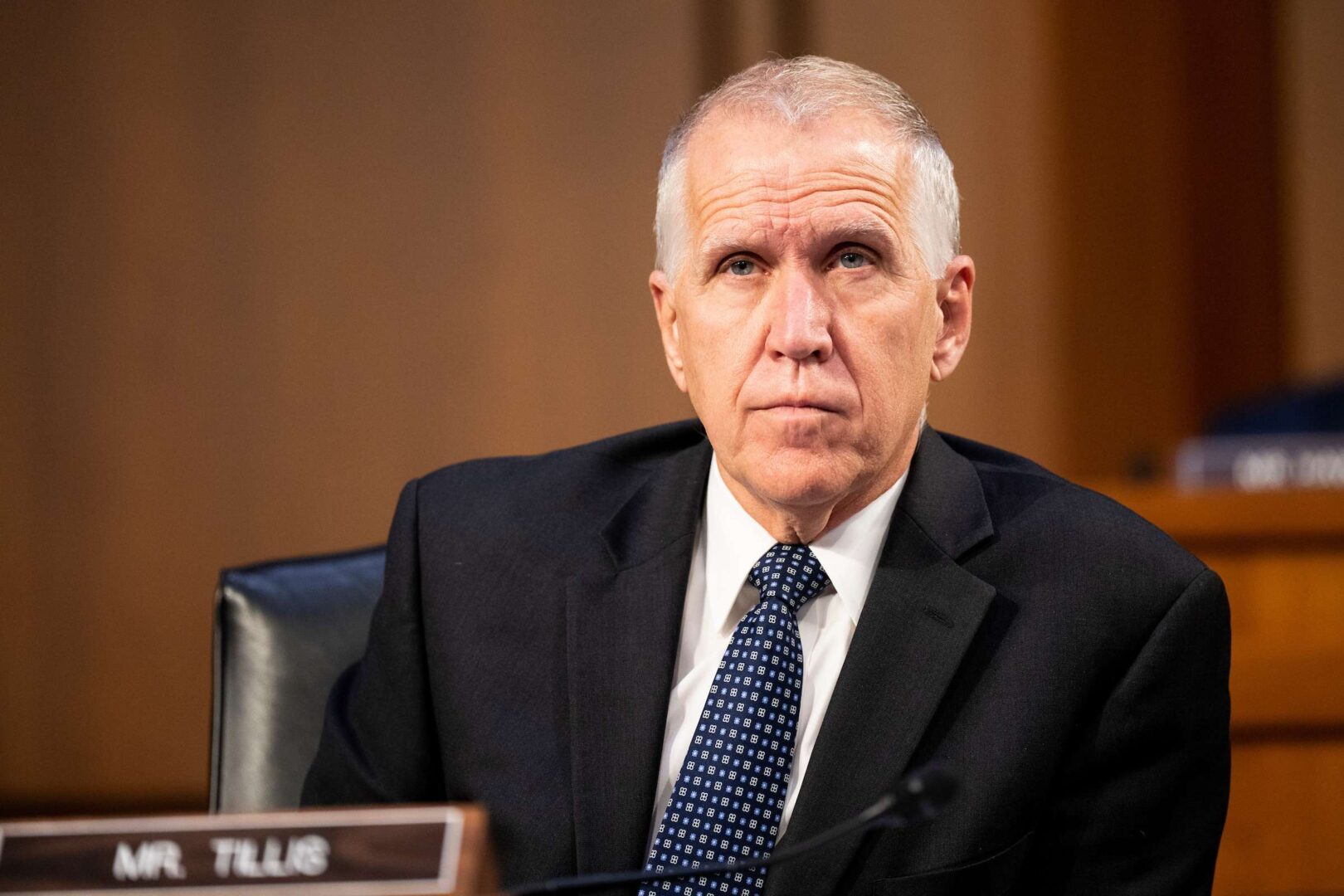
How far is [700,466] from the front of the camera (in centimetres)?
143

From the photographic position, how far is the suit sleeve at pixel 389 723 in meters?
1.32

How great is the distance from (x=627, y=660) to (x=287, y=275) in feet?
8.30

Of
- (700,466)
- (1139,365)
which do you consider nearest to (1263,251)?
(1139,365)

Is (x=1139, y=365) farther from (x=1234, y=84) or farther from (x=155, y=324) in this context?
(x=155, y=324)

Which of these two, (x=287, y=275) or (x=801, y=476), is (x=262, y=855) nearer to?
(x=801, y=476)

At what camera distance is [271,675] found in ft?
4.75

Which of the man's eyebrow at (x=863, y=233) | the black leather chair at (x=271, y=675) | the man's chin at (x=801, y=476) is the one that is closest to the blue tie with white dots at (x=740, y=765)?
the man's chin at (x=801, y=476)

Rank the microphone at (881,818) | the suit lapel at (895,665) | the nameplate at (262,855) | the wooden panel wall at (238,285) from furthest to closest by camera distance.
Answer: the wooden panel wall at (238,285) < the suit lapel at (895,665) < the microphone at (881,818) < the nameplate at (262,855)

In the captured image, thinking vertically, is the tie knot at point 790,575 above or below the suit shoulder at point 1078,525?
below

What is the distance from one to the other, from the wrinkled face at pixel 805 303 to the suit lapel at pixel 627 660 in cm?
15

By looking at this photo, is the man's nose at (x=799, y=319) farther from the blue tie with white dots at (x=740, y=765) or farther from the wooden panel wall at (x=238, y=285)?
the wooden panel wall at (x=238, y=285)

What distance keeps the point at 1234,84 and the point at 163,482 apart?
3656 mm

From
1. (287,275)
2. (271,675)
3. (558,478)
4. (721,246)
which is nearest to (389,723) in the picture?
(271,675)

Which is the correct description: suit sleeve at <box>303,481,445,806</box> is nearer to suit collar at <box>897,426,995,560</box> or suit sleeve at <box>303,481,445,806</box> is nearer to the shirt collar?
the shirt collar
